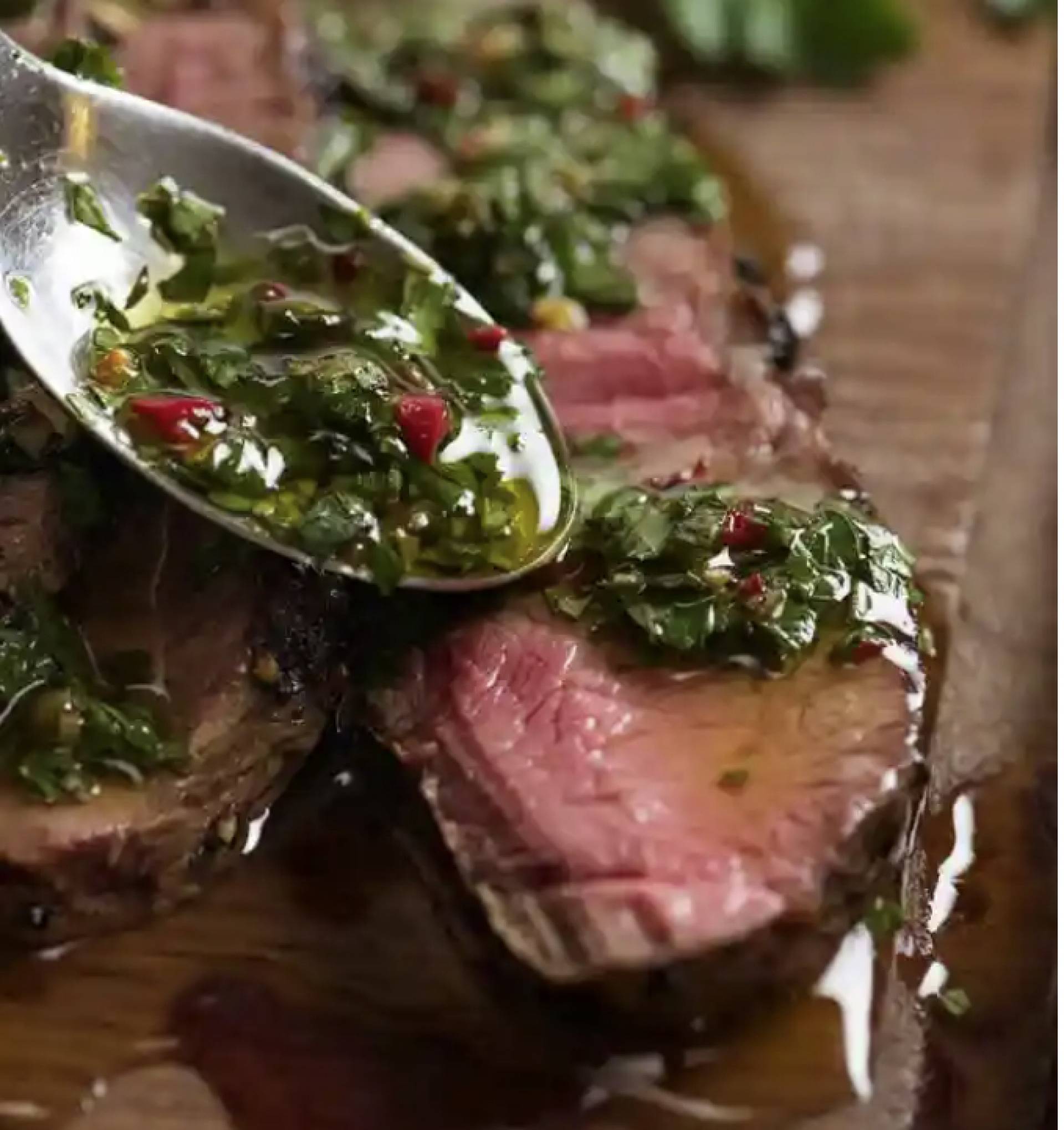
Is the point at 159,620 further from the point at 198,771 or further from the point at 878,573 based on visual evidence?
the point at 878,573

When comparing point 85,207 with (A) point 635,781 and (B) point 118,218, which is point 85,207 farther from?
(A) point 635,781

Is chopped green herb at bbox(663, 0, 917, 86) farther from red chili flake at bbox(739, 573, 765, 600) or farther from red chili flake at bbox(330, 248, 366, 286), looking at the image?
red chili flake at bbox(739, 573, 765, 600)

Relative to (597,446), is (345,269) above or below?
above

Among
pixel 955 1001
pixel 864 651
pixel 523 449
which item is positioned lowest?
pixel 955 1001

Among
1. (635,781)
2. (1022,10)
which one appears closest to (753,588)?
(635,781)

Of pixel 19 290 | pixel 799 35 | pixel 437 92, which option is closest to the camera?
pixel 19 290
